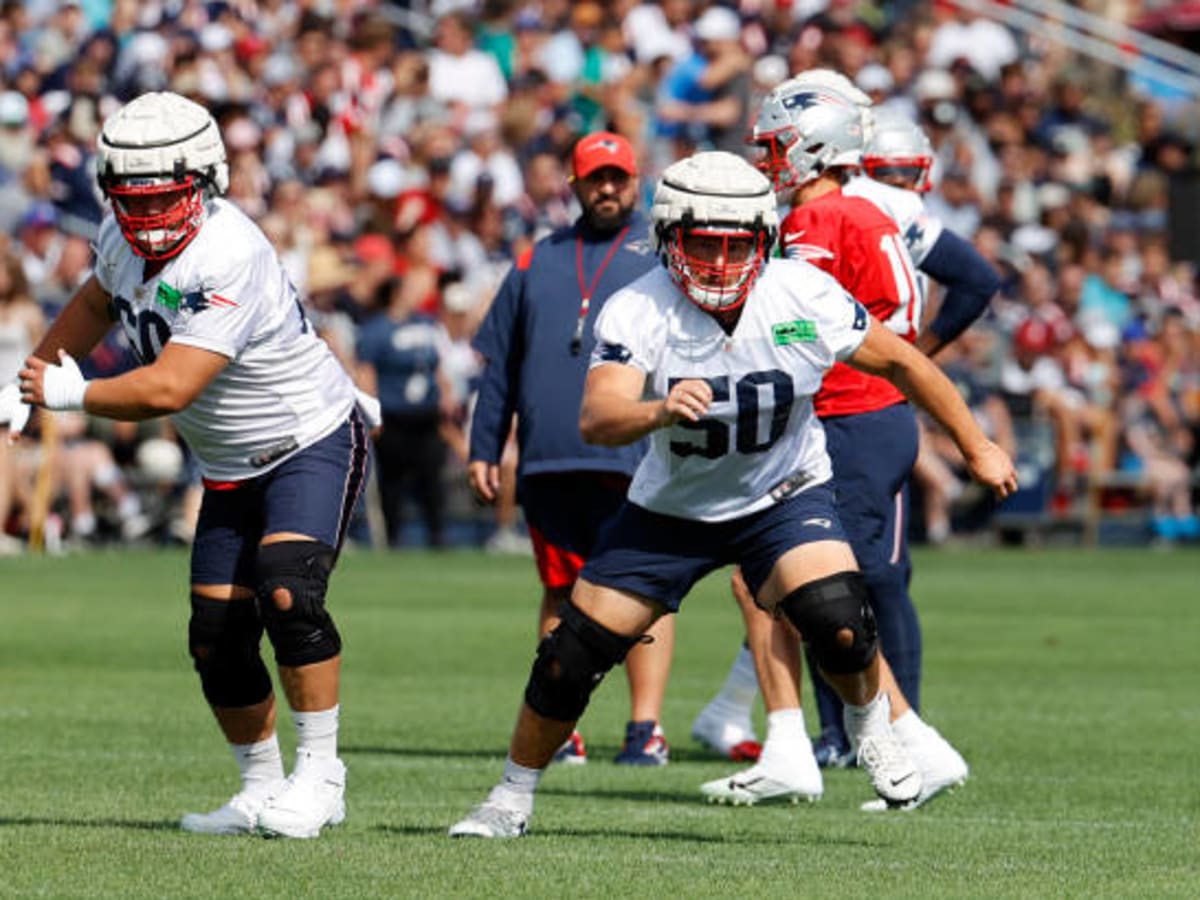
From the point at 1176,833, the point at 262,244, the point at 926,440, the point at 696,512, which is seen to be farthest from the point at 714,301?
the point at 926,440

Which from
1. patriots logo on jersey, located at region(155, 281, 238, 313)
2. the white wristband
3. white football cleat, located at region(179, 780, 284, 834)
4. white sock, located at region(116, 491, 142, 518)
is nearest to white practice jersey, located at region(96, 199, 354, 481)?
patriots logo on jersey, located at region(155, 281, 238, 313)

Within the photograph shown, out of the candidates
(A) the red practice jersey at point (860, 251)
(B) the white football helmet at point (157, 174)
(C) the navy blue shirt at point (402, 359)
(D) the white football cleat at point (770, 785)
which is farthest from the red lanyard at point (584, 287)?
(C) the navy blue shirt at point (402, 359)

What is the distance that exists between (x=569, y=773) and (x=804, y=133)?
247 centimetres

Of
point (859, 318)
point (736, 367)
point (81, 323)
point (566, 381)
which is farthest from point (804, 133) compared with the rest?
point (81, 323)

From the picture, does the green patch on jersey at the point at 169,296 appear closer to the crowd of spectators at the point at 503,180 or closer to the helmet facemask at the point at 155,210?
the helmet facemask at the point at 155,210

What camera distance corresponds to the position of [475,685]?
12.6 meters

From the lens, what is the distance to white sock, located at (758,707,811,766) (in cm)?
875

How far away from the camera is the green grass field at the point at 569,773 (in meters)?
6.86

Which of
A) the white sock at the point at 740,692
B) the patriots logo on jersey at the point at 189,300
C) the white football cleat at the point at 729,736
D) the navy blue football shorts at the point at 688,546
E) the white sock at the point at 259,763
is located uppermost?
the patriots logo on jersey at the point at 189,300

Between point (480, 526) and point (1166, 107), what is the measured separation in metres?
10.6

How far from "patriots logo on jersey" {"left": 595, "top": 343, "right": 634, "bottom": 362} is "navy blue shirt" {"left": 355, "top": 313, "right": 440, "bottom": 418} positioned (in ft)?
48.9

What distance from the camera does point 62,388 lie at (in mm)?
7230

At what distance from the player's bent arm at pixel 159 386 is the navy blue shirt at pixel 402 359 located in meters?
14.7

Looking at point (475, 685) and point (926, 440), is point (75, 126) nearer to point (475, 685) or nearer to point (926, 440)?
point (926, 440)
